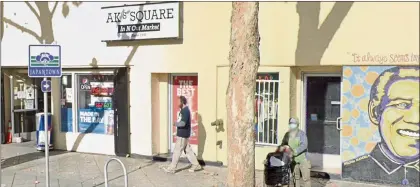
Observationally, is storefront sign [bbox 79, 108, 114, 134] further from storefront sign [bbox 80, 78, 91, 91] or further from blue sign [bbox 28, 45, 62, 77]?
blue sign [bbox 28, 45, 62, 77]

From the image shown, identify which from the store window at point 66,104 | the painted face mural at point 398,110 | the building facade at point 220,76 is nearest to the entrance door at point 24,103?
the building facade at point 220,76

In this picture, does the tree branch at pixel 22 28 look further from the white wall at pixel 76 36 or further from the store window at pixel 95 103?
the store window at pixel 95 103

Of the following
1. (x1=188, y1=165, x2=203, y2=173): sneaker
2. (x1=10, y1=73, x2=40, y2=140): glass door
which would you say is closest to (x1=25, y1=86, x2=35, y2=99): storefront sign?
(x1=10, y1=73, x2=40, y2=140): glass door

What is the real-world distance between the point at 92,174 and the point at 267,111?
3.88 m

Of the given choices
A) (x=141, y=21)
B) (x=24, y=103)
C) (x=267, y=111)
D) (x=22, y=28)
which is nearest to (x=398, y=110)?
(x=267, y=111)

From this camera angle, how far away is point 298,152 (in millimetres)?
6508

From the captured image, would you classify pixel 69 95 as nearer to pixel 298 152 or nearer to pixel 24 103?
pixel 24 103

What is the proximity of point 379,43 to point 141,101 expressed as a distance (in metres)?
5.35

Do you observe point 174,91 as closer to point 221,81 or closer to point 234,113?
point 221,81

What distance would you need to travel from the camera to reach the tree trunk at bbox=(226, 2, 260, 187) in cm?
538

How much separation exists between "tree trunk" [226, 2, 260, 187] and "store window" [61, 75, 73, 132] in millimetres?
6459

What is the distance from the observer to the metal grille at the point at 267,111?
327 inches

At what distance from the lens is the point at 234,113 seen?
216 inches

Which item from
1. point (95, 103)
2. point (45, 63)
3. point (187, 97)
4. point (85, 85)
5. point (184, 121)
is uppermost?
point (45, 63)
